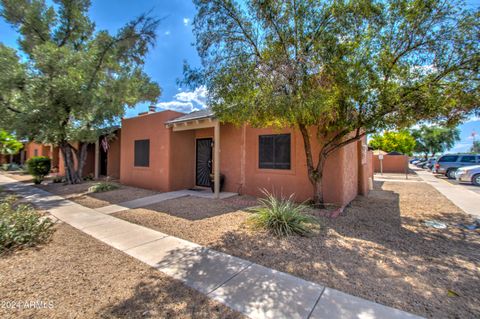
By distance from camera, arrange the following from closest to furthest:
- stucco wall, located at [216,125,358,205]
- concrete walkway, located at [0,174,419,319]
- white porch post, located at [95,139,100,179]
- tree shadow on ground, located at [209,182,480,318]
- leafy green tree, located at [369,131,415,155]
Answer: concrete walkway, located at [0,174,419,319], tree shadow on ground, located at [209,182,480,318], stucco wall, located at [216,125,358,205], white porch post, located at [95,139,100,179], leafy green tree, located at [369,131,415,155]

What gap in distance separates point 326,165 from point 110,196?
8.84 m

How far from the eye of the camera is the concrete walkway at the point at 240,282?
2.40m

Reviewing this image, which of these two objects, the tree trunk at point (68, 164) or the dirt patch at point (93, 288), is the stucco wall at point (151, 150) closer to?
the tree trunk at point (68, 164)

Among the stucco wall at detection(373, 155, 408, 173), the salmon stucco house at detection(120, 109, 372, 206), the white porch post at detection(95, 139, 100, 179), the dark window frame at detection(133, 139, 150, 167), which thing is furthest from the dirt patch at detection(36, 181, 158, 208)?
the stucco wall at detection(373, 155, 408, 173)

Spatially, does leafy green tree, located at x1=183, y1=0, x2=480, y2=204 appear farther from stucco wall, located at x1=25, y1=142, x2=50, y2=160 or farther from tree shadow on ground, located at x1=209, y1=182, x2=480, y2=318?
stucco wall, located at x1=25, y1=142, x2=50, y2=160

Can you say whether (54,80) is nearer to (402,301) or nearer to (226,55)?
(226,55)

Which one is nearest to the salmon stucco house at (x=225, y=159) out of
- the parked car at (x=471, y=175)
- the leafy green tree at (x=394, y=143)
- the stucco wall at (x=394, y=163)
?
the parked car at (x=471, y=175)

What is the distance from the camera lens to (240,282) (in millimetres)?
2957

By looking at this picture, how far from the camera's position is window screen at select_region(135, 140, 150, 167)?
11.0 meters

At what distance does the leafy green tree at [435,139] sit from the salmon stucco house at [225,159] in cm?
4637

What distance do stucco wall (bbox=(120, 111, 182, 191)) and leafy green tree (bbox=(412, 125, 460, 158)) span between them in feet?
166

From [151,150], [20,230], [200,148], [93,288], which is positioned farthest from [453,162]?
[20,230]

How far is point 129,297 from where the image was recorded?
2662 mm

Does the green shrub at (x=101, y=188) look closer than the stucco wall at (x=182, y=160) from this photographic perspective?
No
